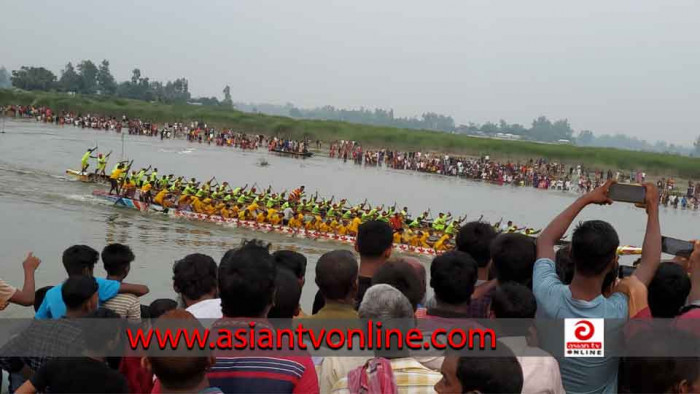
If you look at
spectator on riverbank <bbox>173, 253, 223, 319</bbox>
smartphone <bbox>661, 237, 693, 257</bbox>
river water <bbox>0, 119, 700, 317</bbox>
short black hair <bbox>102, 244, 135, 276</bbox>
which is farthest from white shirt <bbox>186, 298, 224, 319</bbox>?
river water <bbox>0, 119, 700, 317</bbox>

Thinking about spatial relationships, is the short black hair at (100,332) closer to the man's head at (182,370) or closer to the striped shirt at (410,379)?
the man's head at (182,370)

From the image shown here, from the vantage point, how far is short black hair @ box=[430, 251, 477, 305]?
3197 mm

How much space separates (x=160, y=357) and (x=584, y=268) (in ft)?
6.15

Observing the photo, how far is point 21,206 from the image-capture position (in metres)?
17.9

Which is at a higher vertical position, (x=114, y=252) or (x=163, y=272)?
(x=114, y=252)

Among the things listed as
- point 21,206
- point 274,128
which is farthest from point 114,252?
point 274,128

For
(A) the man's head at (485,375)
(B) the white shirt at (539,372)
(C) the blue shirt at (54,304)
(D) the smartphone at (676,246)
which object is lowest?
(C) the blue shirt at (54,304)

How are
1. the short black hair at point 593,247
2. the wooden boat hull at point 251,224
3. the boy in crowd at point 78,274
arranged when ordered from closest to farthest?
1. the short black hair at point 593,247
2. the boy in crowd at point 78,274
3. the wooden boat hull at point 251,224

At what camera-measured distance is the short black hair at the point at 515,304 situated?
2.99 metres

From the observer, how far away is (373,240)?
4.11 metres

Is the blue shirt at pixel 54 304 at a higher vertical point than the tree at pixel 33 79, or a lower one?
lower

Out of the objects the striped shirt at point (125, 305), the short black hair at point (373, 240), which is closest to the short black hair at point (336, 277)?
the short black hair at point (373, 240)

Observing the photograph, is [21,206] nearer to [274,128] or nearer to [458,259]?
[458,259]

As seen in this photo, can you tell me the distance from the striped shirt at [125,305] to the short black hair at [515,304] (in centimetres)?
222
